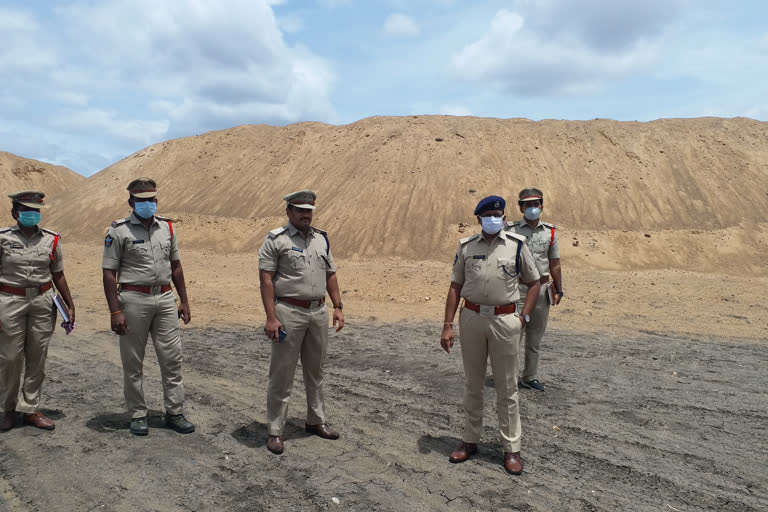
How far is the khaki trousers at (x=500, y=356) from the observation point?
13.3 ft

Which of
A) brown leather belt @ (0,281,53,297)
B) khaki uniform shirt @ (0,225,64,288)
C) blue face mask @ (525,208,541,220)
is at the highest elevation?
blue face mask @ (525,208,541,220)

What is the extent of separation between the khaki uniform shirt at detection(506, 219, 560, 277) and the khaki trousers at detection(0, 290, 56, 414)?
190 inches

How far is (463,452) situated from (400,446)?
0.57 meters

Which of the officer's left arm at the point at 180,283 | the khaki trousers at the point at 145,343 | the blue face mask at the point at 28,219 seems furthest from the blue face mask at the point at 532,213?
the blue face mask at the point at 28,219

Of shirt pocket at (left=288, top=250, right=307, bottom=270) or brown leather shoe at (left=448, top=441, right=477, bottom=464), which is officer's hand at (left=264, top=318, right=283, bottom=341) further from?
brown leather shoe at (left=448, top=441, right=477, bottom=464)

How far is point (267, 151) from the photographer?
3434cm

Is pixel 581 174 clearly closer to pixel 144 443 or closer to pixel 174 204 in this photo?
pixel 174 204

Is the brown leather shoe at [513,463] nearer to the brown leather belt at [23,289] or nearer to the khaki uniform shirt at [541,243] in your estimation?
the khaki uniform shirt at [541,243]

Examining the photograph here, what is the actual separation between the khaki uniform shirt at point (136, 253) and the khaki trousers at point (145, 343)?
150 millimetres

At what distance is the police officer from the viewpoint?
451 centimetres

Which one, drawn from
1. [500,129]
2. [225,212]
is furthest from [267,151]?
[500,129]

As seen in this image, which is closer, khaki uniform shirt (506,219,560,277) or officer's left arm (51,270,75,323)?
officer's left arm (51,270,75,323)

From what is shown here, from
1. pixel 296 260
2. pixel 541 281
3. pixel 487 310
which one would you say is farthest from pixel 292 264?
pixel 541 281

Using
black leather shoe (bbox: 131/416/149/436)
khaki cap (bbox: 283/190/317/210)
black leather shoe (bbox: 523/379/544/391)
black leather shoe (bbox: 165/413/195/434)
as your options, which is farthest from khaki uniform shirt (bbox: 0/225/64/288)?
black leather shoe (bbox: 523/379/544/391)
